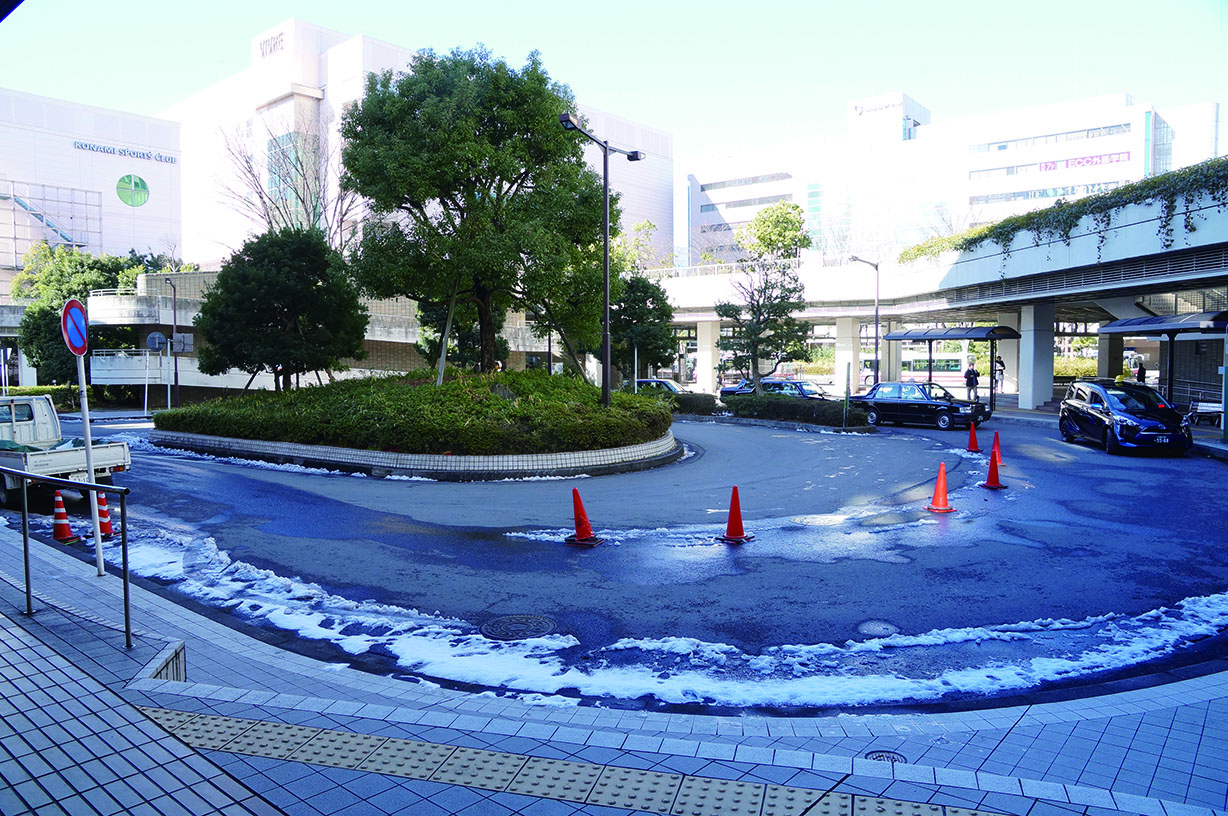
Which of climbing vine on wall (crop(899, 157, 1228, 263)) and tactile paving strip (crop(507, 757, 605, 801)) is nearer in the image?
tactile paving strip (crop(507, 757, 605, 801))

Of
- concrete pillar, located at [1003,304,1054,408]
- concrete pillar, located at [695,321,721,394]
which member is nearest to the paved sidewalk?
concrete pillar, located at [1003,304,1054,408]

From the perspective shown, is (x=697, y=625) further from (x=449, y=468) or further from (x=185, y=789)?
(x=449, y=468)

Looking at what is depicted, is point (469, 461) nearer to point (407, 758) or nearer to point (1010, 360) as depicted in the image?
point (407, 758)

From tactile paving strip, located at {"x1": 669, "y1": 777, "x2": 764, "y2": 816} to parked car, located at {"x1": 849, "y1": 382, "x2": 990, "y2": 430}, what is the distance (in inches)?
948

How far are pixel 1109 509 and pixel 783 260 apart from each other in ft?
77.0

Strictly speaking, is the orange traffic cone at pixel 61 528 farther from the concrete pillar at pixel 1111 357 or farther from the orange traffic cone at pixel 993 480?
the concrete pillar at pixel 1111 357

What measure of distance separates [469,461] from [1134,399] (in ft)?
52.8

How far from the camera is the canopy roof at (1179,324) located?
21.4 metres

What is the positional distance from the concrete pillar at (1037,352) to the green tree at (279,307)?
27.6 m

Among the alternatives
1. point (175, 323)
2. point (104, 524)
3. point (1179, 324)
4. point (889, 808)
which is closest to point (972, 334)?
point (1179, 324)

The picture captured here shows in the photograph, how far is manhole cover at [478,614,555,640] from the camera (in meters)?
6.55

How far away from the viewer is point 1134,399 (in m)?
19.7

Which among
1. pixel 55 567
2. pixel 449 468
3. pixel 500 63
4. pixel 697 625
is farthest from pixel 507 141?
pixel 697 625

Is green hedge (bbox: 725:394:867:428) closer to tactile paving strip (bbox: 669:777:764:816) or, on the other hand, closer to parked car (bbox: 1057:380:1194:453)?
parked car (bbox: 1057:380:1194:453)
